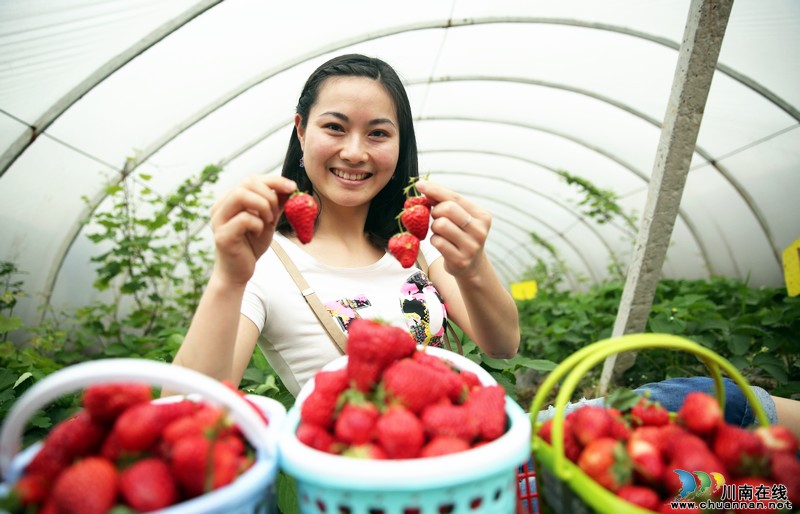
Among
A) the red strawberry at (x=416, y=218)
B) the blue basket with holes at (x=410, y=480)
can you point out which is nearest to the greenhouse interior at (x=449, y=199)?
the blue basket with holes at (x=410, y=480)

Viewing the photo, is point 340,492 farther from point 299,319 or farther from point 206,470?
point 299,319

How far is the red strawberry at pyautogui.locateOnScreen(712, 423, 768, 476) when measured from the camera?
0.75 meters

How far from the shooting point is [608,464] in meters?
0.75

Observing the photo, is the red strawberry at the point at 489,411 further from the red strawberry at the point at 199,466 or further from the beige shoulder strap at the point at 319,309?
the beige shoulder strap at the point at 319,309

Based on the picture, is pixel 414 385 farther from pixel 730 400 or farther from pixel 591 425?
pixel 730 400

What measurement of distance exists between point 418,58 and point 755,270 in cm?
526

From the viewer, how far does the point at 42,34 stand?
272 centimetres

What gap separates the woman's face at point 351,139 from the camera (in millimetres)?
1463

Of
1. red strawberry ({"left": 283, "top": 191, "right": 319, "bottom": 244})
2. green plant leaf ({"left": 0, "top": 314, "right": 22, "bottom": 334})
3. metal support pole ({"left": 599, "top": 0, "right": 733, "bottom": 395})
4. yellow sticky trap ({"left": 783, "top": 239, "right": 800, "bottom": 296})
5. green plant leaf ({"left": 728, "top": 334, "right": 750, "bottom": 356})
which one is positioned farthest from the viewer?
green plant leaf ({"left": 0, "top": 314, "right": 22, "bottom": 334})

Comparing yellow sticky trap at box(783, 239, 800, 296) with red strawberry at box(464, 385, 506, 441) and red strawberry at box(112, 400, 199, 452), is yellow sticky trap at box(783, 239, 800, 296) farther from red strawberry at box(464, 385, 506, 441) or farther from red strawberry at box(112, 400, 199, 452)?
red strawberry at box(112, 400, 199, 452)

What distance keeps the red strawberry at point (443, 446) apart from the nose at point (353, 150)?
0.96 meters

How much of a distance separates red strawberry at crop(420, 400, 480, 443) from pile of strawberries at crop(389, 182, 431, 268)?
630mm

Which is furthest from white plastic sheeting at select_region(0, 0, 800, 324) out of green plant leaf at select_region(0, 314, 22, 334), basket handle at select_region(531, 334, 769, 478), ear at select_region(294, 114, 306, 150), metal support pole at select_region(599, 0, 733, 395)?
basket handle at select_region(531, 334, 769, 478)

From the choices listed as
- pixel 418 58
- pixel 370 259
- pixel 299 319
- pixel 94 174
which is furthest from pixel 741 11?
pixel 94 174
